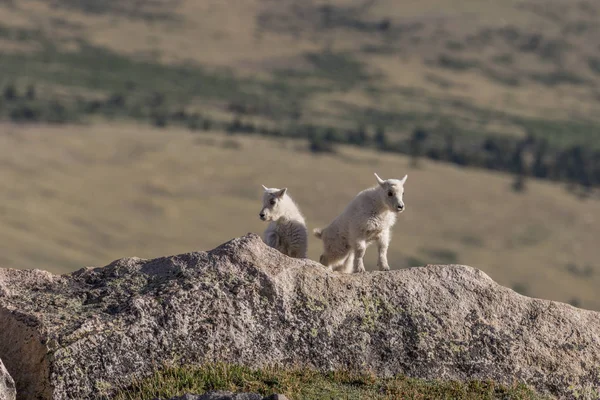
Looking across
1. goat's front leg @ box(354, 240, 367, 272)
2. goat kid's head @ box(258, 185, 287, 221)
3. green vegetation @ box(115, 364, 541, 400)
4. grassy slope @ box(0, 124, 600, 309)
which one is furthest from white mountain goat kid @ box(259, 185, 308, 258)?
grassy slope @ box(0, 124, 600, 309)

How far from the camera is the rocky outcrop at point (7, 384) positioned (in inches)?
567

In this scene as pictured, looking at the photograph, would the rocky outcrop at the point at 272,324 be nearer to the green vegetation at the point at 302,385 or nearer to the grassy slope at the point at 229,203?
the green vegetation at the point at 302,385

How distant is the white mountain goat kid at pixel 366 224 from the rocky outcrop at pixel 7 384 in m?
7.27

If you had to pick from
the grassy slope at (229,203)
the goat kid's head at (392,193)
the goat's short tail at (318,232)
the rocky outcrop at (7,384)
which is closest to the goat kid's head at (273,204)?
the goat's short tail at (318,232)

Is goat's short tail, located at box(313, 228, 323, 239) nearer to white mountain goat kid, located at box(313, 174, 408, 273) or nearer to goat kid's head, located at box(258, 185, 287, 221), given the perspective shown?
white mountain goat kid, located at box(313, 174, 408, 273)

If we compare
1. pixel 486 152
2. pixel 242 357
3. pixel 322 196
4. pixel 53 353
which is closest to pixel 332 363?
pixel 242 357

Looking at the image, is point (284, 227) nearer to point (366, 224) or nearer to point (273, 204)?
point (273, 204)

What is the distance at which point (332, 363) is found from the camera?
632 inches

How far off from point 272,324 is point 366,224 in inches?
182

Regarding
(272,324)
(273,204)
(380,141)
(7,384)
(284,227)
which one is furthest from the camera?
(380,141)

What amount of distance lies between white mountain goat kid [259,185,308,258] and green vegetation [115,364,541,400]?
5.09m

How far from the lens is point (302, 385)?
14906 mm

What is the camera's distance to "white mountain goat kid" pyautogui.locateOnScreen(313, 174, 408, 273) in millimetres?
20094

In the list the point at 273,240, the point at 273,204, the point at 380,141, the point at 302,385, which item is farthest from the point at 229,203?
the point at 302,385
